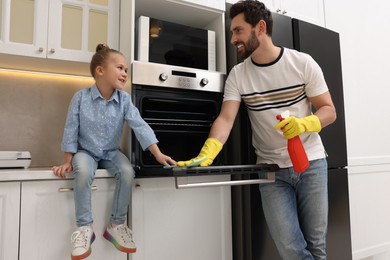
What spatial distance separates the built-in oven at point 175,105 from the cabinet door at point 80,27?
358 mm

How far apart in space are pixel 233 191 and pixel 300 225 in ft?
1.30

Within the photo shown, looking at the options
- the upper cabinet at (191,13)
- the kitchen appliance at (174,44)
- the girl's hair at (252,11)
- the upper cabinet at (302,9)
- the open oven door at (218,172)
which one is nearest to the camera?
the open oven door at (218,172)

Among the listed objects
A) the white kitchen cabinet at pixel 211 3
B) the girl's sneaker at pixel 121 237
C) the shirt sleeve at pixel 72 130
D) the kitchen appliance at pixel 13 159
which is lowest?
the girl's sneaker at pixel 121 237

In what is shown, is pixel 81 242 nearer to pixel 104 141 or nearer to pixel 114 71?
pixel 104 141

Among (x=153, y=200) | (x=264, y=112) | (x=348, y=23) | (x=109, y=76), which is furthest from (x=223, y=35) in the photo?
(x=348, y=23)

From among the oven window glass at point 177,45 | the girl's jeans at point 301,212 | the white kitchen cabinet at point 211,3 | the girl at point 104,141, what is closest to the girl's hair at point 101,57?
the girl at point 104,141

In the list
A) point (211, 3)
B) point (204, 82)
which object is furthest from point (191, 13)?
point (204, 82)

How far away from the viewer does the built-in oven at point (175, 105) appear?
153 cm

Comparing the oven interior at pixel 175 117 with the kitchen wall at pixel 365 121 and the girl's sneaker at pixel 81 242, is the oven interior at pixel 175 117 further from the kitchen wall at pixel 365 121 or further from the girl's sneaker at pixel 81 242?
the kitchen wall at pixel 365 121

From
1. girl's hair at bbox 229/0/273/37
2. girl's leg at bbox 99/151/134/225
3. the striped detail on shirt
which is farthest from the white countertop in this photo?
girl's hair at bbox 229/0/273/37

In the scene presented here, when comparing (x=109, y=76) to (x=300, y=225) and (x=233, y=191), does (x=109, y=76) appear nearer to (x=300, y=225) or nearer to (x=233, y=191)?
(x=233, y=191)

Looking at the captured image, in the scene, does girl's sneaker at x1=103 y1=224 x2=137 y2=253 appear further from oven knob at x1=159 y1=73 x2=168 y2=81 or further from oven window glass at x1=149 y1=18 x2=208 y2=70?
oven window glass at x1=149 y1=18 x2=208 y2=70

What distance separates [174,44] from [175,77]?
205mm

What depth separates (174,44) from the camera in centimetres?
169
